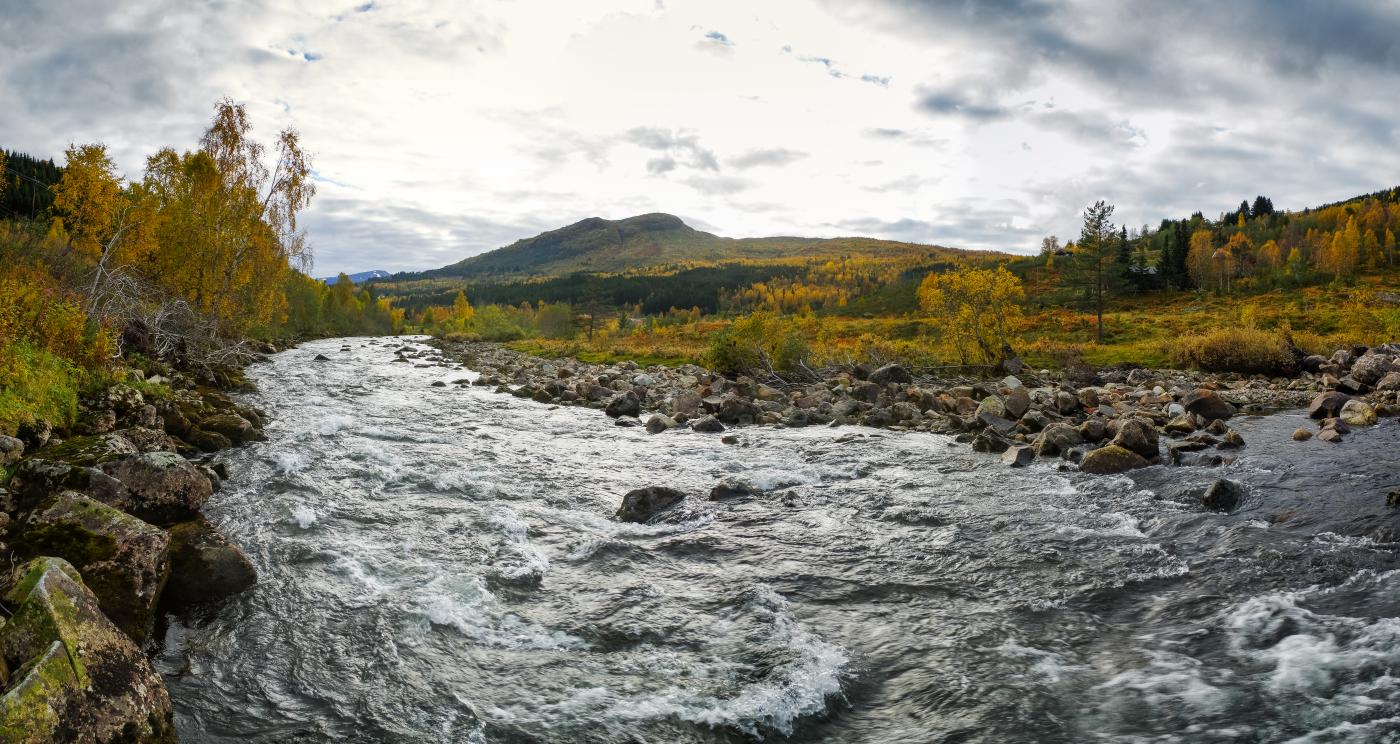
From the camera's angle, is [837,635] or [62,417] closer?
[837,635]

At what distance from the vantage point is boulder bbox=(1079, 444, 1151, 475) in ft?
53.0

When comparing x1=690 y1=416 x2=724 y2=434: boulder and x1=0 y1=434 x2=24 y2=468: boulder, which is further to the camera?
x1=690 y1=416 x2=724 y2=434: boulder

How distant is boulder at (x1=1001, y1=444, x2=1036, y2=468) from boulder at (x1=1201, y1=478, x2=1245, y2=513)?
4.64m

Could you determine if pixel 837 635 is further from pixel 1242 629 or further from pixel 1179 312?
pixel 1179 312

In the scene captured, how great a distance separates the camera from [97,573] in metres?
7.57

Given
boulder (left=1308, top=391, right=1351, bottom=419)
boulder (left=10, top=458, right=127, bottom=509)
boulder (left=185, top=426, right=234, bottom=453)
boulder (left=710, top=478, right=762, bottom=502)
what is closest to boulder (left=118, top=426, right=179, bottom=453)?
boulder (left=185, top=426, right=234, bottom=453)

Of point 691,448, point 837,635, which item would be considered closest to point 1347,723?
point 837,635

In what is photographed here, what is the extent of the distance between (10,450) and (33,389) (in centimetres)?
453

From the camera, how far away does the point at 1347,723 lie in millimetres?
6059

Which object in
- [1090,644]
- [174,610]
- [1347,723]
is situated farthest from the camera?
[174,610]

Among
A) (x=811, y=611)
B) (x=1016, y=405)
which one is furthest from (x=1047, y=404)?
(x=811, y=611)

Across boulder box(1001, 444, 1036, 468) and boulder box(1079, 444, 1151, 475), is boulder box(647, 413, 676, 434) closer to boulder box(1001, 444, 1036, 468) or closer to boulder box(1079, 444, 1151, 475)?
boulder box(1001, 444, 1036, 468)

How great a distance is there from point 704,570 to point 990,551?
4.67 m

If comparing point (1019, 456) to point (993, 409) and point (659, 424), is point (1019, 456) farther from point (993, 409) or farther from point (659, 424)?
point (659, 424)
